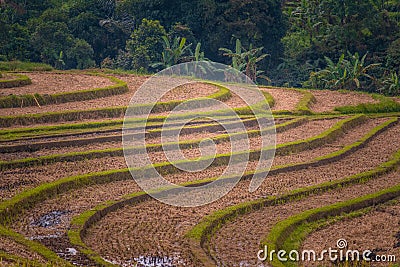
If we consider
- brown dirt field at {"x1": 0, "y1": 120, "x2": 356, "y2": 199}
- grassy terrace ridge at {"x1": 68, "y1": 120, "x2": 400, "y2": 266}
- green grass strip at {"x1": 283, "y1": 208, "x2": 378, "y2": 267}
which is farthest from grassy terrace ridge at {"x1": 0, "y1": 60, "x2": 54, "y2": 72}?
green grass strip at {"x1": 283, "y1": 208, "x2": 378, "y2": 267}

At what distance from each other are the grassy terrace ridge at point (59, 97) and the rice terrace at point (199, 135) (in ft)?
0.12

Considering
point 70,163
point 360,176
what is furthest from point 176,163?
point 360,176

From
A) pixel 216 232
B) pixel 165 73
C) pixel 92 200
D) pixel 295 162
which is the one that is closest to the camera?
pixel 216 232

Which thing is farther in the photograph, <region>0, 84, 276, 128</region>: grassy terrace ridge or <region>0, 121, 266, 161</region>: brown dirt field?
<region>0, 84, 276, 128</region>: grassy terrace ridge

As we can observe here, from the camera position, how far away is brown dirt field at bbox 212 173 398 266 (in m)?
9.53

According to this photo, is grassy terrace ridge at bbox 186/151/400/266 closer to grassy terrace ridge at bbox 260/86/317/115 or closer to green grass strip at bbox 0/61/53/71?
grassy terrace ridge at bbox 260/86/317/115

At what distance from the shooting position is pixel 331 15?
26.5 metres

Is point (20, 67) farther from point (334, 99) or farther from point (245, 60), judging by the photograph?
point (334, 99)

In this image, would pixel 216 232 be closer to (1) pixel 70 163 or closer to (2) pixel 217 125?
(1) pixel 70 163

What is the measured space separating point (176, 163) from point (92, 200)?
249 cm

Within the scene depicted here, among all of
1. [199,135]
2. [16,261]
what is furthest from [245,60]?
[16,261]

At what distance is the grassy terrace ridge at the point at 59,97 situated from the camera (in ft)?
57.8

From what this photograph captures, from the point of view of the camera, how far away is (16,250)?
9000mm

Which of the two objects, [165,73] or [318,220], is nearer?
[318,220]
